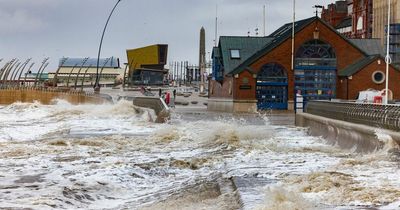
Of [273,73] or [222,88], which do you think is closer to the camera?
[273,73]

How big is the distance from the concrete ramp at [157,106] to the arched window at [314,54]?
1585 centimetres

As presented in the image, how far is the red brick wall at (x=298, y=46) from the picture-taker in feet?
178

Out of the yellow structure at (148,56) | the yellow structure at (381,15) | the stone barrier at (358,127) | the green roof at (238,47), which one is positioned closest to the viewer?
the stone barrier at (358,127)

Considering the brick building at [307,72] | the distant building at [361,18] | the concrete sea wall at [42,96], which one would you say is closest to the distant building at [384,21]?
the distant building at [361,18]

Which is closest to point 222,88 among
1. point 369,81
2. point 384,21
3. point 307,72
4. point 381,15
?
point 307,72

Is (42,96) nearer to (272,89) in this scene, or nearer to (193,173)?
(272,89)

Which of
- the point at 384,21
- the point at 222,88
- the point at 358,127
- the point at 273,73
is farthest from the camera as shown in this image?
the point at 384,21

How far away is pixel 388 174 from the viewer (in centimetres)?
1149

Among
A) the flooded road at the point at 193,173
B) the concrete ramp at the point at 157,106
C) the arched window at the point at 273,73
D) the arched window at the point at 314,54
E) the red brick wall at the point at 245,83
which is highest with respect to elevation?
the arched window at the point at 314,54

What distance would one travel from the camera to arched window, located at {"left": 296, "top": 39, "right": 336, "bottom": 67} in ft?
180

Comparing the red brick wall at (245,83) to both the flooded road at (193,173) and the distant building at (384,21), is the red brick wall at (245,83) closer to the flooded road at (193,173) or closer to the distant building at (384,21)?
the flooded road at (193,173)

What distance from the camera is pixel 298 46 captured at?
179 feet

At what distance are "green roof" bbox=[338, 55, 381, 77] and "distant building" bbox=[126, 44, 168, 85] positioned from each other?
123955 millimetres

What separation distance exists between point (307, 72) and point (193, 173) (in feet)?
135
